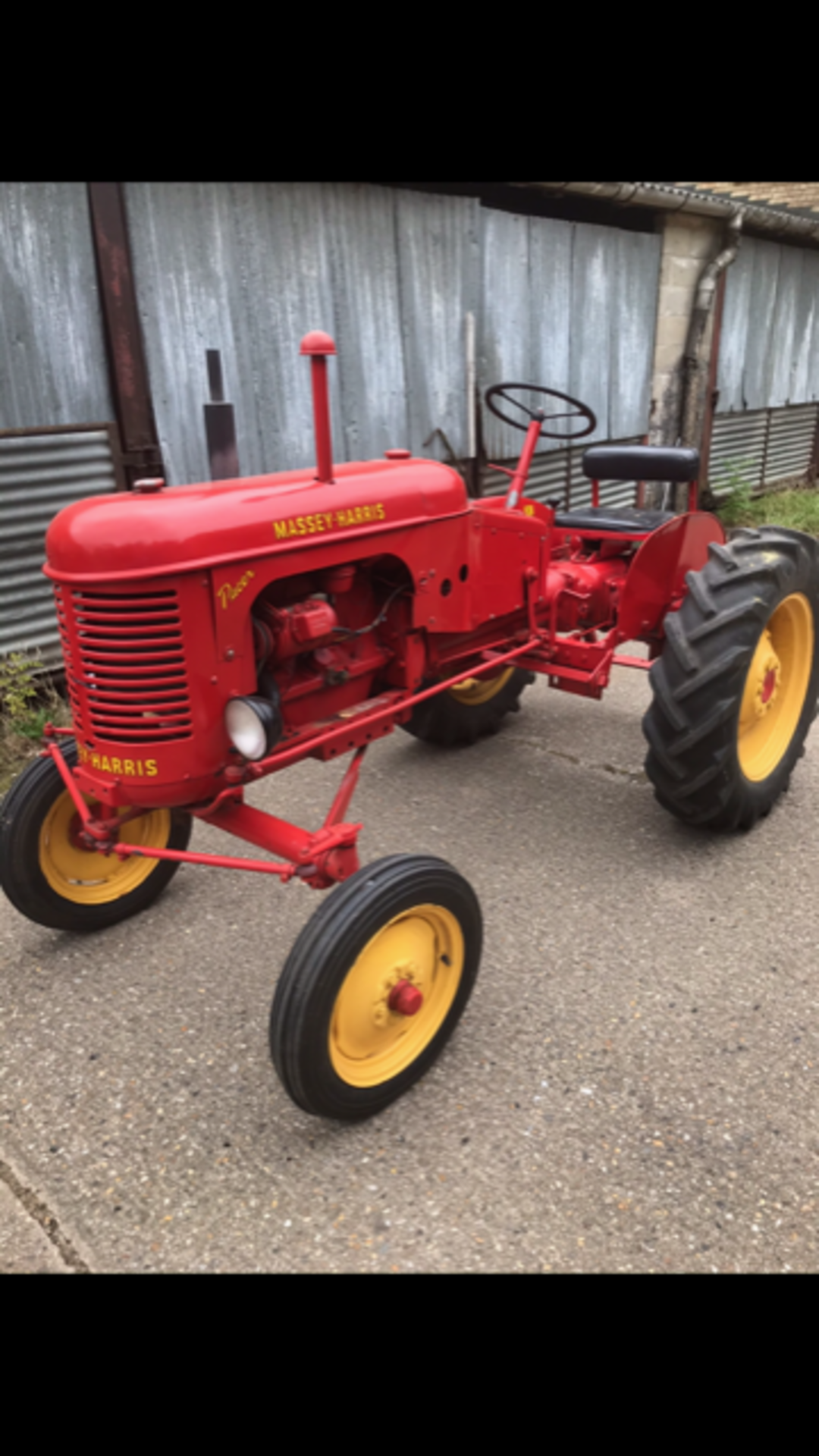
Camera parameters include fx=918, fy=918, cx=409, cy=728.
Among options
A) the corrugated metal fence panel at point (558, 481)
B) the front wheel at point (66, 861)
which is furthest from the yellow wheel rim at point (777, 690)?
the corrugated metal fence panel at point (558, 481)

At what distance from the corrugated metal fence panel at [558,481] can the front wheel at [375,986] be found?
3948mm

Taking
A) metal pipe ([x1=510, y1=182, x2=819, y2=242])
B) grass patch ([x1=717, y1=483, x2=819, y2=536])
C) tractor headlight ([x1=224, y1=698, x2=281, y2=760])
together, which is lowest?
grass patch ([x1=717, y1=483, x2=819, y2=536])

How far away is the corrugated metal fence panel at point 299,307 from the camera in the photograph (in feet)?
12.7

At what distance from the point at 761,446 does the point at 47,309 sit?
684cm

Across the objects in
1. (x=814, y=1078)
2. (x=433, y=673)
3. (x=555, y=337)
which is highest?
(x=555, y=337)

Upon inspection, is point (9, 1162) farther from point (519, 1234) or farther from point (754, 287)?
point (754, 287)

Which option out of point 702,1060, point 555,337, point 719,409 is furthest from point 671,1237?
point 719,409

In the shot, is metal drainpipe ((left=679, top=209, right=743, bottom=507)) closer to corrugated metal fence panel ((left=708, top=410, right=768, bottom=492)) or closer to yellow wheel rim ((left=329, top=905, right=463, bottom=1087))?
corrugated metal fence panel ((left=708, top=410, right=768, bottom=492))

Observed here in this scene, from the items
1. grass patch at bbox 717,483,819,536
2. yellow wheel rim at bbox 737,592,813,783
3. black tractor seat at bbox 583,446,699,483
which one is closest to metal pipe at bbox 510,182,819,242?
grass patch at bbox 717,483,819,536

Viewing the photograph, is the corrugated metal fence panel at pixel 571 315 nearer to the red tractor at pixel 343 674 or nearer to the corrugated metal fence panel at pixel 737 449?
the corrugated metal fence panel at pixel 737 449

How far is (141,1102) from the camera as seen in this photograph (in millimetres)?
2004

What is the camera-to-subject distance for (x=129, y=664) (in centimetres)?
187

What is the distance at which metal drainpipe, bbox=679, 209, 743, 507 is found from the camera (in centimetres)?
685

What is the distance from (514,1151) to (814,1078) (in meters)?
0.71
